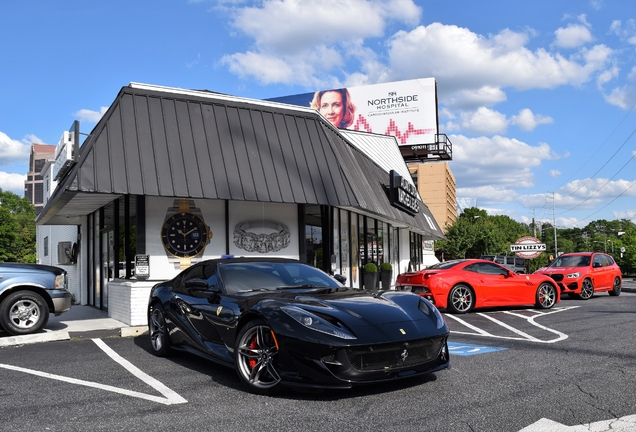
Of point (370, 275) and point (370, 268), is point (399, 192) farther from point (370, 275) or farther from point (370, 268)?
point (370, 275)

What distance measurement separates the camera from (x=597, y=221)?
176 meters

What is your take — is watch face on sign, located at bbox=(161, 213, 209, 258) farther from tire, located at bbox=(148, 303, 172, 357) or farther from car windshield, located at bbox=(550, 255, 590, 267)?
car windshield, located at bbox=(550, 255, 590, 267)

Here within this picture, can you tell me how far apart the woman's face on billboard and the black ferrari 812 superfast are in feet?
169

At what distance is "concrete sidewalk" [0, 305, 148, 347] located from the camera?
30.1 feet

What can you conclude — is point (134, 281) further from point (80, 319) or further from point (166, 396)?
point (166, 396)

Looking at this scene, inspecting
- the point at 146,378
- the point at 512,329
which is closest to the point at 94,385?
the point at 146,378

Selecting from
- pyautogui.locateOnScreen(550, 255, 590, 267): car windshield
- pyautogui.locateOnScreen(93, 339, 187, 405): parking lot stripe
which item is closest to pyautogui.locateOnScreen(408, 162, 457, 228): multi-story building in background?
pyautogui.locateOnScreen(550, 255, 590, 267): car windshield

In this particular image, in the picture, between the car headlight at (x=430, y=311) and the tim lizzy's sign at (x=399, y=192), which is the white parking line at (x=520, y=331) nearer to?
the car headlight at (x=430, y=311)

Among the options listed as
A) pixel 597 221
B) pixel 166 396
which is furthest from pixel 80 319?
pixel 597 221

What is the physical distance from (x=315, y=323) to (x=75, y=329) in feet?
23.4

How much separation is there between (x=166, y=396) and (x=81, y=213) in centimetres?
1266

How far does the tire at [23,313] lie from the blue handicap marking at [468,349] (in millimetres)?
6895

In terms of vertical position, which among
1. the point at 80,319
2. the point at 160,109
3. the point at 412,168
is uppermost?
the point at 412,168

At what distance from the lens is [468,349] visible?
25.0 ft
